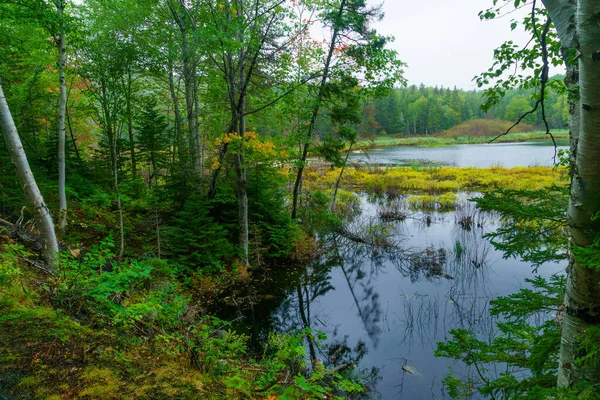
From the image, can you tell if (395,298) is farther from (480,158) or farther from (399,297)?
(480,158)

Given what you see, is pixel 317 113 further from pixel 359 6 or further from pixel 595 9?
pixel 595 9

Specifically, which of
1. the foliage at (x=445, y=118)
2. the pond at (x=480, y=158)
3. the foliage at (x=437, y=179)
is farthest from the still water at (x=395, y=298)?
the foliage at (x=445, y=118)

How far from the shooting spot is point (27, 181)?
11.4ft

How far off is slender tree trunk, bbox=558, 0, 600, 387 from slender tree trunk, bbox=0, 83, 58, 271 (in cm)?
433

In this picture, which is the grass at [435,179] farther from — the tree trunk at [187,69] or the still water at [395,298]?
the tree trunk at [187,69]

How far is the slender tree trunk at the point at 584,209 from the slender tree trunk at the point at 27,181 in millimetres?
4334

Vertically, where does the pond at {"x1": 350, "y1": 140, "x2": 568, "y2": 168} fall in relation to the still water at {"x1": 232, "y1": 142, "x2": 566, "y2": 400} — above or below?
above

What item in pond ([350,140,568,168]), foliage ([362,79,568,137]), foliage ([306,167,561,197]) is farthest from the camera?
foliage ([362,79,568,137])

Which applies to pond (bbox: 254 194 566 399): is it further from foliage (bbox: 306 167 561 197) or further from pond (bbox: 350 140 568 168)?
pond (bbox: 350 140 568 168)

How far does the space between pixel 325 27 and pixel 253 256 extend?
6.66 meters

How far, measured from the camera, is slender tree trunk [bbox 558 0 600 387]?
3.65 ft

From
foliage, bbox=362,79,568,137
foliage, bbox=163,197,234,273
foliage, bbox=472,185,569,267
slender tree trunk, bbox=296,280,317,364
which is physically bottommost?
slender tree trunk, bbox=296,280,317,364

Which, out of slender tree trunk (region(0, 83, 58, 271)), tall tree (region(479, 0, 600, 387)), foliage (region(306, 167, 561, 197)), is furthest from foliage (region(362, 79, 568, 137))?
tall tree (region(479, 0, 600, 387))

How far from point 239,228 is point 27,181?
4.69 metres
